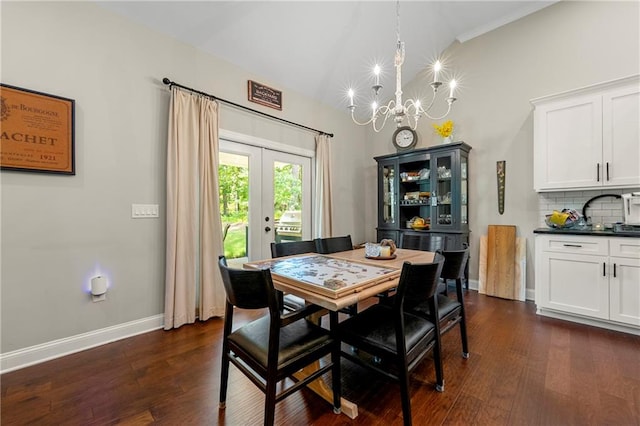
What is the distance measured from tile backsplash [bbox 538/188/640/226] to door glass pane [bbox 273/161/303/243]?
10.4 ft

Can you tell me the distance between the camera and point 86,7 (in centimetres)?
221

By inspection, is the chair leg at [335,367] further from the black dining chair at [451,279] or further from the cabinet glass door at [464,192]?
the cabinet glass door at [464,192]

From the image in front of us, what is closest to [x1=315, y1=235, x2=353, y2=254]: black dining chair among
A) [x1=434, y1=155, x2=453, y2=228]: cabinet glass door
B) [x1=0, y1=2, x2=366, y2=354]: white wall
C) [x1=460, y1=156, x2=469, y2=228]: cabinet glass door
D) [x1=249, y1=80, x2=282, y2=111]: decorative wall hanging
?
[x1=0, y1=2, x2=366, y2=354]: white wall

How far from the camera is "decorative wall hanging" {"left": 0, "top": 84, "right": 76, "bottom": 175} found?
1892 mm

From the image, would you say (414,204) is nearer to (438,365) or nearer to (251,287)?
(438,365)

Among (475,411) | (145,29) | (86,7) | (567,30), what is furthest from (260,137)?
(567,30)

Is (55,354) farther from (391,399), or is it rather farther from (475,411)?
(475,411)

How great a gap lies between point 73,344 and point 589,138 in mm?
5191

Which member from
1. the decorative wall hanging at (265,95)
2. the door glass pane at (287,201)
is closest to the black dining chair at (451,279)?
the door glass pane at (287,201)

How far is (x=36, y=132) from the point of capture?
200 centimetres

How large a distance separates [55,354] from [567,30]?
609 centimetres

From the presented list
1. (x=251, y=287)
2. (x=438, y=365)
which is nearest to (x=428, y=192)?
(x=438, y=365)

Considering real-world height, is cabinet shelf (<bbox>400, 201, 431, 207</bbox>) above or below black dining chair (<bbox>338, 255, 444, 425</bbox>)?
above

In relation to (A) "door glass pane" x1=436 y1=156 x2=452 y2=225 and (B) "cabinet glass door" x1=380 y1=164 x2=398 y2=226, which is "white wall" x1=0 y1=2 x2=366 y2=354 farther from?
(A) "door glass pane" x1=436 y1=156 x2=452 y2=225
